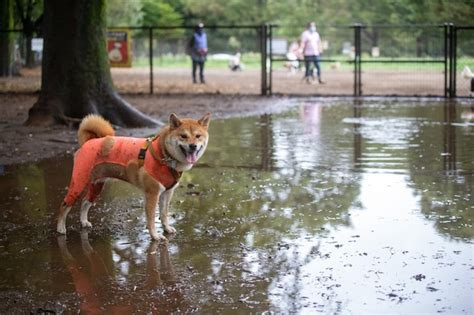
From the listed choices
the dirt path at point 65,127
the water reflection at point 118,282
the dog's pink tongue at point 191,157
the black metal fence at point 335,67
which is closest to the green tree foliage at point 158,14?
the black metal fence at point 335,67

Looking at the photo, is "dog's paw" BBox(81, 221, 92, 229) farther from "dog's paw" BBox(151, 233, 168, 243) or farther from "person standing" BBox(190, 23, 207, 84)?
"person standing" BBox(190, 23, 207, 84)

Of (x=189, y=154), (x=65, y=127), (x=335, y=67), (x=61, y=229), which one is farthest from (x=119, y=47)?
(x=189, y=154)

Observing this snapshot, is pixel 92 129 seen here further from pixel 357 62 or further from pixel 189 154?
pixel 357 62

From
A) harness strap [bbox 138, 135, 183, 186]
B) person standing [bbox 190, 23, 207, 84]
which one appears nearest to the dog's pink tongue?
harness strap [bbox 138, 135, 183, 186]

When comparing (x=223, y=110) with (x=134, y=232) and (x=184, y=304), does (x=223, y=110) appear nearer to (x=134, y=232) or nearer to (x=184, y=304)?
(x=134, y=232)

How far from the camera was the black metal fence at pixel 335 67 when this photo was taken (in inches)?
998

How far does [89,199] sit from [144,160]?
2.86ft

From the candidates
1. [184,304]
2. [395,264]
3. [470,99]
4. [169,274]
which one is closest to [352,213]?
[395,264]

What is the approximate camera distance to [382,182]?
426 inches

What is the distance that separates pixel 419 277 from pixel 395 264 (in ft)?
1.34

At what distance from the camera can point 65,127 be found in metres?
16.6

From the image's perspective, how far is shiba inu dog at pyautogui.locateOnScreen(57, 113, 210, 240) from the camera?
308 inches

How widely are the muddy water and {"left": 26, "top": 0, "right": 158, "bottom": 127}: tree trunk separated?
13.1 ft

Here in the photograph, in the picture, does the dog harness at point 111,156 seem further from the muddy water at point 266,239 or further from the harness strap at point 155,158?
the muddy water at point 266,239
